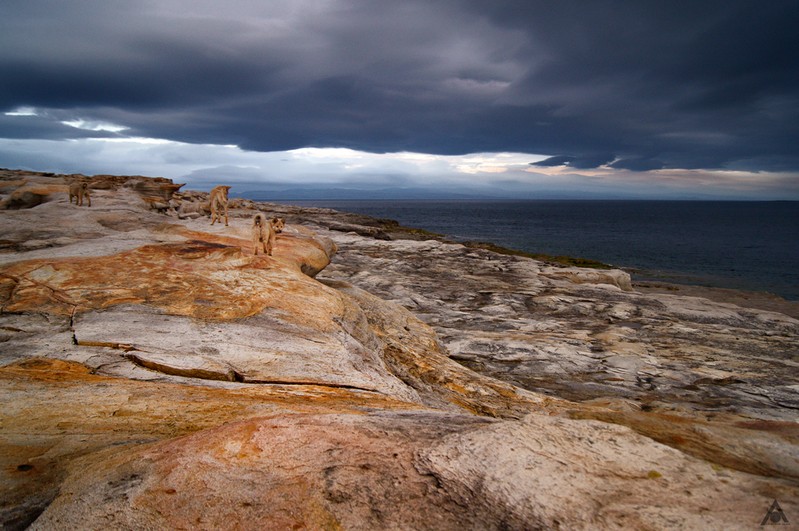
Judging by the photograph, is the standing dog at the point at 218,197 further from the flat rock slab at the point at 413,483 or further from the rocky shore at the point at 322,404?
the flat rock slab at the point at 413,483

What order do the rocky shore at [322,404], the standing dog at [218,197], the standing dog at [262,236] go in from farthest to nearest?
1. the standing dog at [218,197]
2. the standing dog at [262,236]
3. the rocky shore at [322,404]

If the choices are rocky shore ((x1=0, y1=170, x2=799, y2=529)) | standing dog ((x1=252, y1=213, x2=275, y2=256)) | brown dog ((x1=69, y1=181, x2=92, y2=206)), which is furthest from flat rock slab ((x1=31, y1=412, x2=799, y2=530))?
brown dog ((x1=69, y1=181, x2=92, y2=206))

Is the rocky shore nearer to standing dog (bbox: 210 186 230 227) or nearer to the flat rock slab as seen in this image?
the flat rock slab

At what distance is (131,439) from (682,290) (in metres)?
50.9

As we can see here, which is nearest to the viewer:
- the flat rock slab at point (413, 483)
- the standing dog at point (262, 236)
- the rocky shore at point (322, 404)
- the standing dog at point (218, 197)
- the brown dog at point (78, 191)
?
the flat rock slab at point (413, 483)

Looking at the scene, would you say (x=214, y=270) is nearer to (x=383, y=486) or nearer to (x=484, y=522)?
(x=383, y=486)

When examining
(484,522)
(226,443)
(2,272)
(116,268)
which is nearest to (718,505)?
(484,522)

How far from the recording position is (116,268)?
12188 millimetres

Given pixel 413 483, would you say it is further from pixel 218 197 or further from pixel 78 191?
pixel 78 191

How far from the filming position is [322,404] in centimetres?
754

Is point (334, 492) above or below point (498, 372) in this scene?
above

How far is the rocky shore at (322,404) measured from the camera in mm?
4129

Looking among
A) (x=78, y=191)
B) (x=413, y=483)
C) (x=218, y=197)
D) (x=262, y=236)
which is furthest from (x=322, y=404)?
(x=78, y=191)

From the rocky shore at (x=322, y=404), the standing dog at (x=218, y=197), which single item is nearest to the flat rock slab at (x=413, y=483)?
the rocky shore at (x=322, y=404)
